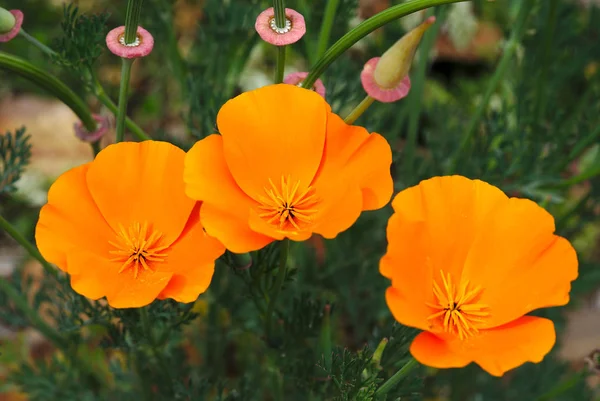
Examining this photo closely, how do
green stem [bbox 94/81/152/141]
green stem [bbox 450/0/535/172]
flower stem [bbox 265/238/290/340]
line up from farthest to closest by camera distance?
green stem [bbox 450/0/535/172], green stem [bbox 94/81/152/141], flower stem [bbox 265/238/290/340]

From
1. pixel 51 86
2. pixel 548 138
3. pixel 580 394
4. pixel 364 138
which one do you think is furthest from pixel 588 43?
pixel 51 86

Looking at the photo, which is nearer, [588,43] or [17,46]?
[588,43]

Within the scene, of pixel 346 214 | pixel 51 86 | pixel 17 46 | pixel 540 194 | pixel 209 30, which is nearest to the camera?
pixel 346 214

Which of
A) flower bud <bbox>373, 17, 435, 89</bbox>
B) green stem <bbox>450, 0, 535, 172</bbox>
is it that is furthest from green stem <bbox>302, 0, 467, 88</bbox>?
green stem <bbox>450, 0, 535, 172</bbox>

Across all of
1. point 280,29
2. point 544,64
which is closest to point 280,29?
point 280,29

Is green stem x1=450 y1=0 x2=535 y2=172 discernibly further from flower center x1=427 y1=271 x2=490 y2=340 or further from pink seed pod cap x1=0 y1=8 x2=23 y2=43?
pink seed pod cap x1=0 y1=8 x2=23 y2=43

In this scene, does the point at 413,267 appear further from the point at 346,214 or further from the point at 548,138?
the point at 548,138
